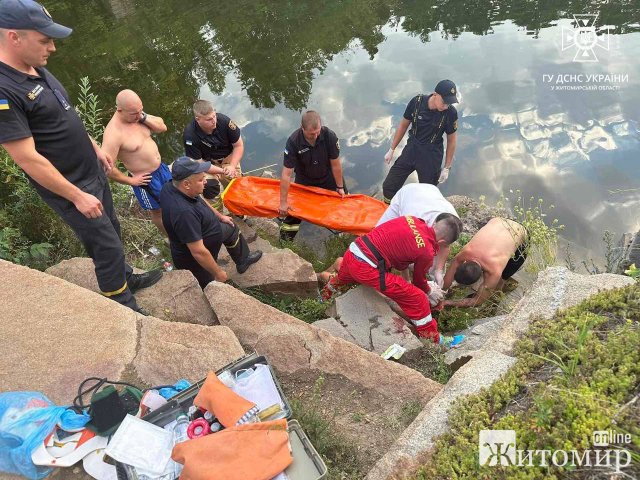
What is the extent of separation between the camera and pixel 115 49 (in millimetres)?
11555

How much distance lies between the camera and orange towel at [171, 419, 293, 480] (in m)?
1.90

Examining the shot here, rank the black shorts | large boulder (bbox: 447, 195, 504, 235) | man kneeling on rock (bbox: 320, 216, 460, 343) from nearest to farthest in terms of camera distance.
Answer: man kneeling on rock (bbox: 320, 216, 460, 343) < the black shorts < large boulder (bbox: 447, 195, 504, 235)

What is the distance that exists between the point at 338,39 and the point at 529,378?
11220mm

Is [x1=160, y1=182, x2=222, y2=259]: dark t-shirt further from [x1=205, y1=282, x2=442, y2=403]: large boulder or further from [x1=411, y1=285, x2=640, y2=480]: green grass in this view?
[x1=411, y1=285, x2=640, y2=480]: green grass

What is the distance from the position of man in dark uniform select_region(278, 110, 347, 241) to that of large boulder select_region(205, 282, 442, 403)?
6.88 feet

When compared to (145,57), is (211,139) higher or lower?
lower

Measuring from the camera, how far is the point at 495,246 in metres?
4.39

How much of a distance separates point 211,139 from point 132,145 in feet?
3.96

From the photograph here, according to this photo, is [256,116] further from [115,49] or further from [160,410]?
[160,410]

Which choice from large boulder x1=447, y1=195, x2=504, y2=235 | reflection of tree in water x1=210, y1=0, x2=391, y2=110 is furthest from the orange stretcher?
reflection of tree in water x1=210, y1=0, x2=391, y2=110

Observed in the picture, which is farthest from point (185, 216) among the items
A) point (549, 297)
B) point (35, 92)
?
point (549, 297)

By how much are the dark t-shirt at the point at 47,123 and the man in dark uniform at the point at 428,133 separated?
3727 millimetres

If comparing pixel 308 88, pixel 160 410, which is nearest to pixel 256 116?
pixel 308 88

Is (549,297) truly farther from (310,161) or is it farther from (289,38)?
(289,38)
